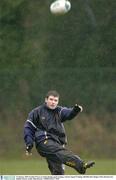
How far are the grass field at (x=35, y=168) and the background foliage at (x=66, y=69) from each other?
93 cm

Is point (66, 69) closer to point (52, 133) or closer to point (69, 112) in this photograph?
point (69, 112)

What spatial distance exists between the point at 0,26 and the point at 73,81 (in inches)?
148

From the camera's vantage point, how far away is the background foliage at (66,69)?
71.5 ft

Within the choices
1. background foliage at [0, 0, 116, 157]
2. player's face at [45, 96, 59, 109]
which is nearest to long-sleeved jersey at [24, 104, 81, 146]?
player's face at [45, 96, 59, 109]

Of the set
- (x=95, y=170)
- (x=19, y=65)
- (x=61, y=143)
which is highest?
(x=19, y=65)

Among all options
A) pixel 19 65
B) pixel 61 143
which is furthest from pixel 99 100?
pixel 61 143

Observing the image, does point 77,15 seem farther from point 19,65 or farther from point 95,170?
point 95,170

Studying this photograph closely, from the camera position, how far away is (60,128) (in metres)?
12.5

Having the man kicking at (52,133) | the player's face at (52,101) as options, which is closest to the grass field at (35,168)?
the man kicking at (52,133)

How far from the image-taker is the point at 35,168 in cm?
1816

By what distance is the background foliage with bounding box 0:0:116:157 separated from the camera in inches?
858

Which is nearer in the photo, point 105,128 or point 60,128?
point 60,128

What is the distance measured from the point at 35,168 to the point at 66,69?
460cm

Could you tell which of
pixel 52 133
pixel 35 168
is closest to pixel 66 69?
pixel 35 168
